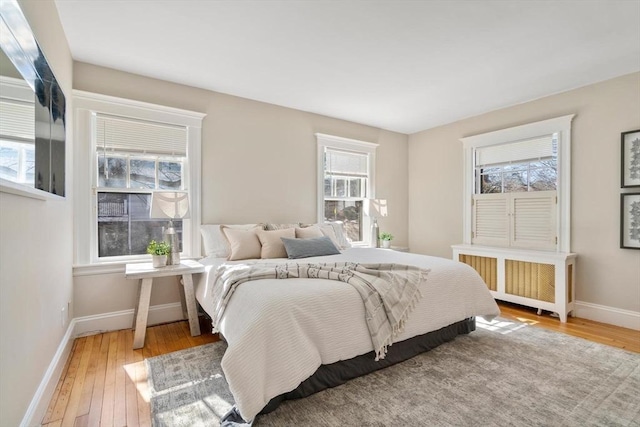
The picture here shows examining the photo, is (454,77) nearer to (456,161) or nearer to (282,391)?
(456,161)

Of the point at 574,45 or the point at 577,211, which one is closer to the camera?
the point at 574,45

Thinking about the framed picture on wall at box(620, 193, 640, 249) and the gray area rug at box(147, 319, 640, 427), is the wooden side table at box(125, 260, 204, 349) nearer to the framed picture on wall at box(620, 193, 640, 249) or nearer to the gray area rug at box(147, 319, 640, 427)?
the gray area rug at box(147, 319, 640, 427)

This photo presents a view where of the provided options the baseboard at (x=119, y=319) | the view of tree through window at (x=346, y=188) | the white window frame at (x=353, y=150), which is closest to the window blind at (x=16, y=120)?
the baseboard at (x=119, y=319)

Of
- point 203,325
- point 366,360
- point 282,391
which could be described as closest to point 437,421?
point 366,360

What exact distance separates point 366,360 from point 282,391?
0.73 meters

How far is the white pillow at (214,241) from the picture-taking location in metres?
3.30

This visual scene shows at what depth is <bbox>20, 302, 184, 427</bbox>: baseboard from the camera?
1607 millimetres

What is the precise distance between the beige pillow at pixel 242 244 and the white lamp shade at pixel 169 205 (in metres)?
0.47

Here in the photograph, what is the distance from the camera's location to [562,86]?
350 centimetres

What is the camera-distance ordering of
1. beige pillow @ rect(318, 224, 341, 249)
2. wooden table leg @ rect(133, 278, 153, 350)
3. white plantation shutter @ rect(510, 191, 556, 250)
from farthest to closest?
beige pillow @ rect(318, 224, 341, 249), white plantation shutter @ rect(510, 191, 556, 250), wooden table leg @ rect(133, 278, 153, 350)

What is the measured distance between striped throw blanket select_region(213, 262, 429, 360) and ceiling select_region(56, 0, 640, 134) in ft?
6.18

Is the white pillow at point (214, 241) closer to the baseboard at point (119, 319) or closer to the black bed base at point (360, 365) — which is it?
the baseboard at point (119, 319)

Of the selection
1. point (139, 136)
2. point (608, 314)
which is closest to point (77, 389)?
point (139, 136)

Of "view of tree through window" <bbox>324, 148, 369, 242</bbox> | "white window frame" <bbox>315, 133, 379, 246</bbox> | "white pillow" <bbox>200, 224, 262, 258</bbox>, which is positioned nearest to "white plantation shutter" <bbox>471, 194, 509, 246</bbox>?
"white window frame" <bbox>315, 133, 379, 246</bbox>
